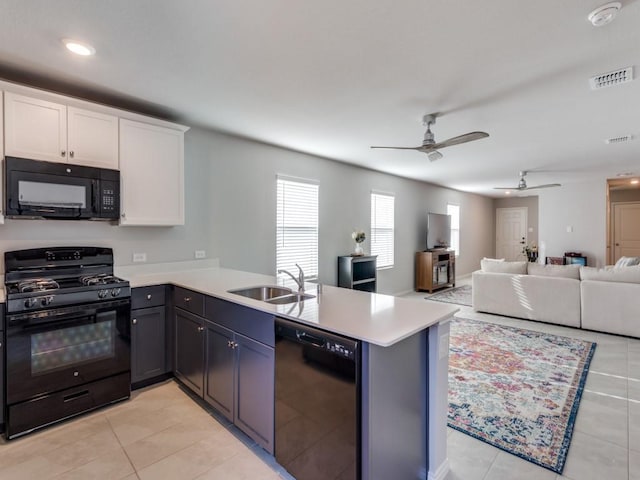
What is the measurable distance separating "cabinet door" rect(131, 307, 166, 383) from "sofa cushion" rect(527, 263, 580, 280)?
516cm

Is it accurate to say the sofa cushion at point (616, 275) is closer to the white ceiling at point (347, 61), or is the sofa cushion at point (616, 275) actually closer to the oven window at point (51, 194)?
the white ceiling at point (347, 61)

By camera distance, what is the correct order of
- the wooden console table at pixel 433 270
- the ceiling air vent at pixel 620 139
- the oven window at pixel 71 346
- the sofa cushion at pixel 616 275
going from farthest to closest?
1. the wooden console table at pixel 433 270
2. the sofa cushion at pixel 616 275
3. the ceiling air vent at pixel 620 139
4. the oven window at pixel 71 346

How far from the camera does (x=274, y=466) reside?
1950 mm

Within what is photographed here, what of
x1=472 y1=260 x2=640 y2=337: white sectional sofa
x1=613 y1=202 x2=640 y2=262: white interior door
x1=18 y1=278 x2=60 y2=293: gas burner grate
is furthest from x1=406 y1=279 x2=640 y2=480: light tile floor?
x1=613 y1=202 x2=640 y2=262: white interior door

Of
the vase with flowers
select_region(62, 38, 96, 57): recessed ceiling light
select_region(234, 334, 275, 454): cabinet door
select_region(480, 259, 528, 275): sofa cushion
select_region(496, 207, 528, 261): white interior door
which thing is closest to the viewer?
select_region(234, 334, 275, 454): cabinet door

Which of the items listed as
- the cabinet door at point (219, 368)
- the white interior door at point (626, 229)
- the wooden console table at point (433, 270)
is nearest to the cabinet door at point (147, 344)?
the cabinet door at point (219, 368)

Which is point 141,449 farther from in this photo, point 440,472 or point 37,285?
point 440,472

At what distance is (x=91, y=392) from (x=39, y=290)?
2.86 ft

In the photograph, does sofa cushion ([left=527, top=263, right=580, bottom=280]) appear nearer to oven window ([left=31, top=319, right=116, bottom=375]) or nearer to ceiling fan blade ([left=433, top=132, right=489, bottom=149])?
ceiling fan blade ([left=433, top=132, right=489, bottom=149])

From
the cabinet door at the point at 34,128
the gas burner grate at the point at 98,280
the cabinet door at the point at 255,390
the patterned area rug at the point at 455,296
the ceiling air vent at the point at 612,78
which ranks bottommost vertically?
the patterned area rug at the point at 455,296

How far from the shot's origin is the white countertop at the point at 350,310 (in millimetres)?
1521

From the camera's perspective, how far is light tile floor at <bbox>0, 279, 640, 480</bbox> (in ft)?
6.18

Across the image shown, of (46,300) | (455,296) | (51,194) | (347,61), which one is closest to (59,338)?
(46,300)

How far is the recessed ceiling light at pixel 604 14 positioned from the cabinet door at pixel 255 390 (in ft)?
8.42
